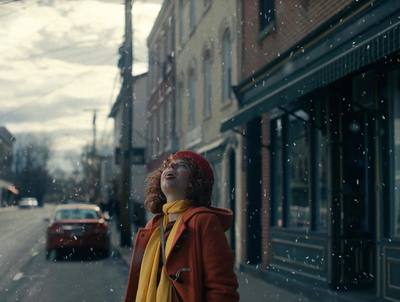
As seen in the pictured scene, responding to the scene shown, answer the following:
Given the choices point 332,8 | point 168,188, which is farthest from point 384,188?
point 168,188

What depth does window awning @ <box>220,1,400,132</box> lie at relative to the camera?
7078 millimetres

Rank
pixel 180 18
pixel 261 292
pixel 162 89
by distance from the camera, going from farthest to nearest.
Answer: pixel 162 89
pixel 180 18
pixel 261 292

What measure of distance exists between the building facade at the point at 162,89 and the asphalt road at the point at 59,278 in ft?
26.3

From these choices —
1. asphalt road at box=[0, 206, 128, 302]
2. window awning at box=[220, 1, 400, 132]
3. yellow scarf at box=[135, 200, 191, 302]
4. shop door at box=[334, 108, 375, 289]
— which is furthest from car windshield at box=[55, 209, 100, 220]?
yellow scarf at box=[135, 200, 191, 302]

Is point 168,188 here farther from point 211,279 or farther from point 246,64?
point 246,64

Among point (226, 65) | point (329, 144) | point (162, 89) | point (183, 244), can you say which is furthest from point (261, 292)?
point (162, 89)

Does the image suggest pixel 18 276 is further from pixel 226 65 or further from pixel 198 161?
pixel 198 161

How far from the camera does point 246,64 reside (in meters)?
14.5

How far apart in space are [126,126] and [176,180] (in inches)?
653

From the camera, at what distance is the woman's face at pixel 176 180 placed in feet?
10.0

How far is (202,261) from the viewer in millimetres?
2938

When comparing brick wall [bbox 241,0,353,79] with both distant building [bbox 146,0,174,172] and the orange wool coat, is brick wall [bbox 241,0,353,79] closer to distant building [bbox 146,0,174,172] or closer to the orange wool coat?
the orange wool coat

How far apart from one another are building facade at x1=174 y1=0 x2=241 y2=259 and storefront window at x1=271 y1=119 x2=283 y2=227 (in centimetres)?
171

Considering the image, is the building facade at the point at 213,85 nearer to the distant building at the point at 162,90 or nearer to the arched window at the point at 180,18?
the arched window at the point at 180,18
